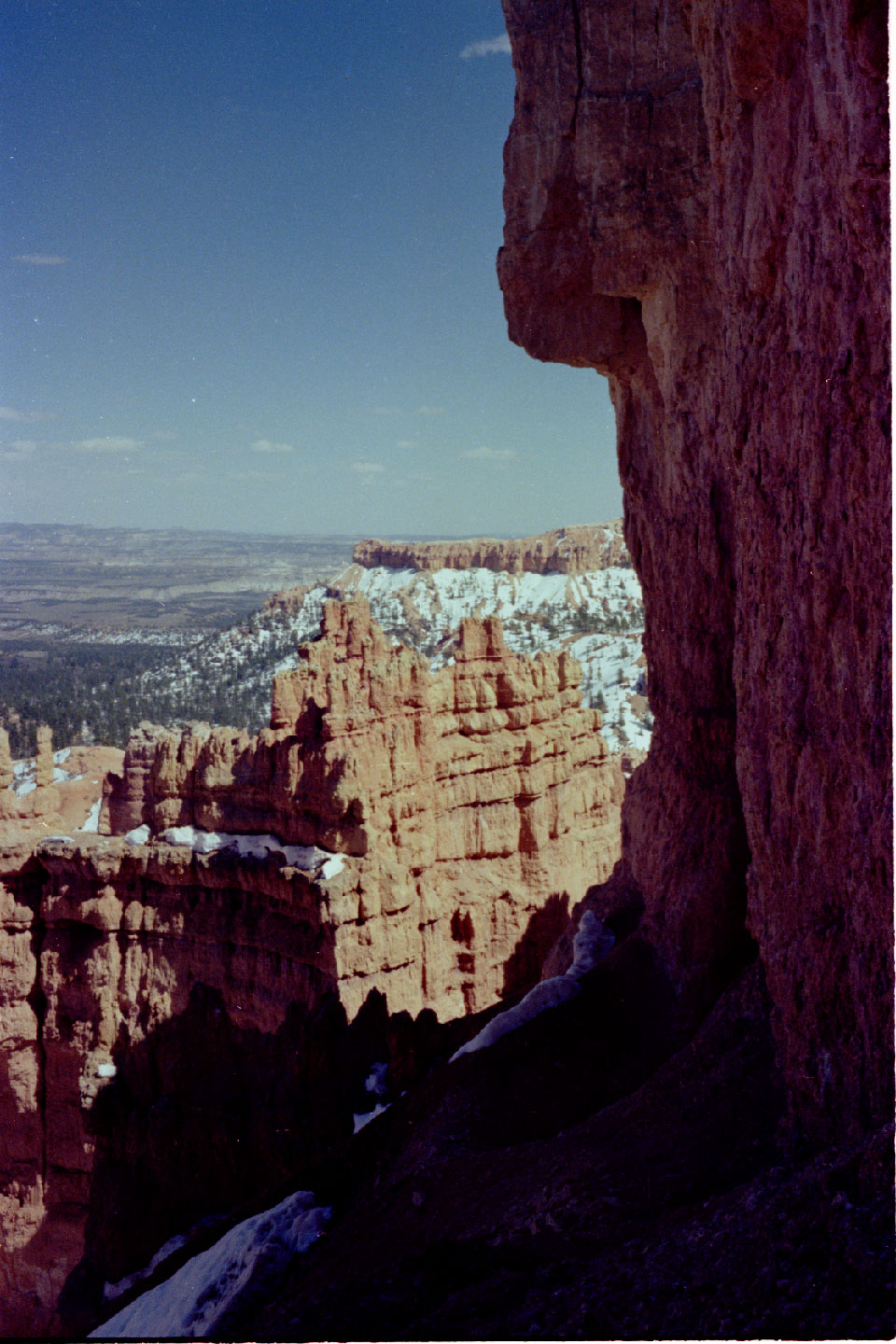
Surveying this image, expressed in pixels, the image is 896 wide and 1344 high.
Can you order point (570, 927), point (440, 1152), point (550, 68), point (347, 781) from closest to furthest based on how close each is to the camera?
1. point (440, 1152)
2. point (550, 68)
3. point (570, 927)
4. point (347, 781)

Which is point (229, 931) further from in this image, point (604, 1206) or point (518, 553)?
point (518, 553)

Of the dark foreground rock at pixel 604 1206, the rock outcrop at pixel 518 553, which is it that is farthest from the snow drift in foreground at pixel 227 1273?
the rock outcrop at pixel 518 553

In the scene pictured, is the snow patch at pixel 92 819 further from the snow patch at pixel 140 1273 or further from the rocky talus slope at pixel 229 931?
the snow patch at pixel 140 1273

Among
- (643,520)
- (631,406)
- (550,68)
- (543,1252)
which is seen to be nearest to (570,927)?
(643,520)

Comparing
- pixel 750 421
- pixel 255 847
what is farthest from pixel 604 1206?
pixel 255 847

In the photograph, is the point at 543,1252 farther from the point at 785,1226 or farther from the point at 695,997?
the point at 695,997

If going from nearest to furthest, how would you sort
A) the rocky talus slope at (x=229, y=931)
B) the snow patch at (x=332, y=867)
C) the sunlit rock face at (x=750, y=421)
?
the sunlit rock face at (x=750, y=421)
the rocky talus slope at (x=229, y=931)
the snow patch at (x=332, y=867)
